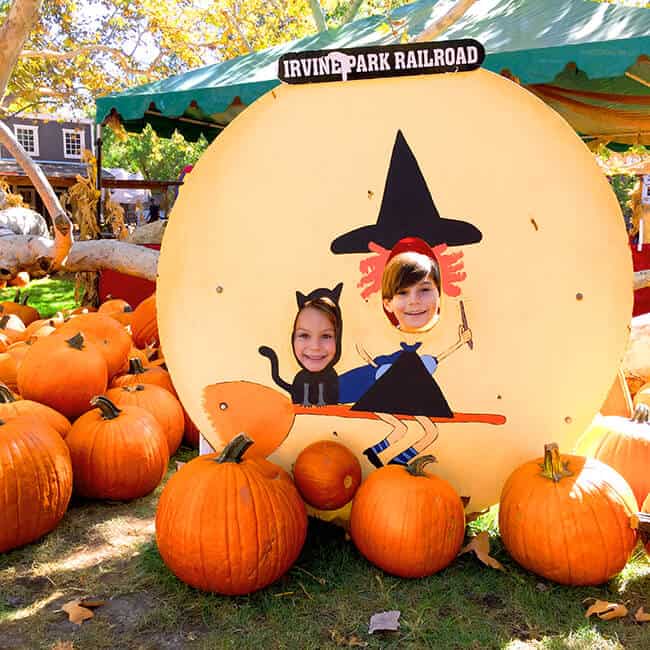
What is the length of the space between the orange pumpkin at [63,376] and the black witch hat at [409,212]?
69.7 inches

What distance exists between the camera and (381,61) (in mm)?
2338

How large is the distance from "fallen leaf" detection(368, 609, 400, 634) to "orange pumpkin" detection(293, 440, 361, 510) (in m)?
0.46

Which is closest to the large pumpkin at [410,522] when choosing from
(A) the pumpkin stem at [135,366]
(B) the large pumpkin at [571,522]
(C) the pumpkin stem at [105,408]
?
(B) the large pumpkin at [571,522]

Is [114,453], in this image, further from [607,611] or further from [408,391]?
[607,611]

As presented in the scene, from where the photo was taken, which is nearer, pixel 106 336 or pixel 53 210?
pixel 106 336

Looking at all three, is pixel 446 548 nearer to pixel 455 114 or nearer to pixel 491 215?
pixel 491 215

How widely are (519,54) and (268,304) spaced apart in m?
3.02

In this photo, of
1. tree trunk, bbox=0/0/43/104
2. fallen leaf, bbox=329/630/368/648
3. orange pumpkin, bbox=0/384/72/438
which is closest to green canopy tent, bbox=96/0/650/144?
tree trunk, bbox=0/0/43/104

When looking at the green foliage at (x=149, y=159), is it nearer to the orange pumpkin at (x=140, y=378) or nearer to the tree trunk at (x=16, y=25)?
the tree trunk at (x=16, y=25)

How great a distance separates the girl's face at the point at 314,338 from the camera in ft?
8.06

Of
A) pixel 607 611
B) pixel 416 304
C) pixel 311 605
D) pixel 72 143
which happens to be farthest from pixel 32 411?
pixel 72 143

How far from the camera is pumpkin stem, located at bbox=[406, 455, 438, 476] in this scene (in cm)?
224

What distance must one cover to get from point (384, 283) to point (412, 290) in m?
0.12

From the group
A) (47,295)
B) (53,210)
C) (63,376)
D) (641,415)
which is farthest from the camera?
(47,295)
